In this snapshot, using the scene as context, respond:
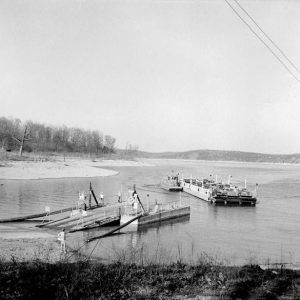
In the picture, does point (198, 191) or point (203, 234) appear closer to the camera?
point (203, 234)

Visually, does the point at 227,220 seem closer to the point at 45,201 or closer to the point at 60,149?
the point at 45,201

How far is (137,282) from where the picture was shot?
1045 cm

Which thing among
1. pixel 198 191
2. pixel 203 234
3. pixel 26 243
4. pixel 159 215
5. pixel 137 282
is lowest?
pixel 203 234

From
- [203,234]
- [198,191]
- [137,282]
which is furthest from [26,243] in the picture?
[198,191]

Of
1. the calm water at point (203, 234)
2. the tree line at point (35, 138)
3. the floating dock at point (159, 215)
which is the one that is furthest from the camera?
the tree line at point (35, 138)

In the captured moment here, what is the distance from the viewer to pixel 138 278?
10766 millimetres

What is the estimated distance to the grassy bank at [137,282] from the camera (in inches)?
378

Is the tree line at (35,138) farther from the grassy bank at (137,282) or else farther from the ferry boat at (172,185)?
the grassy bank at (137,282)

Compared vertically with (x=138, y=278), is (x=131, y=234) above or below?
below

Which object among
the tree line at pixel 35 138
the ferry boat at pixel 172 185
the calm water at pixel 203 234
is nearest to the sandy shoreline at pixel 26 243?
the calm water at pixel 203 234

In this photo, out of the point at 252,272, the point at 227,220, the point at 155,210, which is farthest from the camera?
the point at 227,220

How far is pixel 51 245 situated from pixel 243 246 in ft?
39.4

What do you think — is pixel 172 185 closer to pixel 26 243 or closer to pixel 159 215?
pixel 159 215

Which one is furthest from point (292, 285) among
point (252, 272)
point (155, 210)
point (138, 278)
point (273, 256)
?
point (155, 210)
